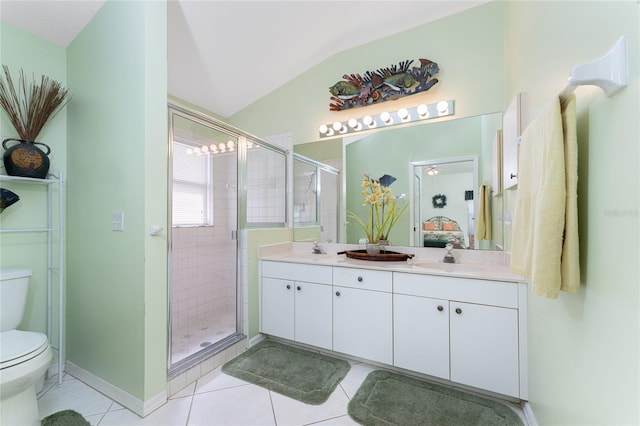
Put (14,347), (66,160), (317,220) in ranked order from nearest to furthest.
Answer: (14,347) < (66,160) < (317,220)

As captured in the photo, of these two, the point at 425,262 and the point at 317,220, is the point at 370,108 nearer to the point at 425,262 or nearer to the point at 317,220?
the point at 317,220

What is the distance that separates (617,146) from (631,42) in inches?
9.3

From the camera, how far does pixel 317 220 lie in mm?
2809

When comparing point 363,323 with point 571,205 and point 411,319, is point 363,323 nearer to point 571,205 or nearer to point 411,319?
point 411,319

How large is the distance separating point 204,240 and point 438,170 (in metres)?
Result: 2.20

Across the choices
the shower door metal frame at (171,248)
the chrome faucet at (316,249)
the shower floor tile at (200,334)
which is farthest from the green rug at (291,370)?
the chrome faucet at (316,249)

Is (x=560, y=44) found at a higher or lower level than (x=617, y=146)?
higher

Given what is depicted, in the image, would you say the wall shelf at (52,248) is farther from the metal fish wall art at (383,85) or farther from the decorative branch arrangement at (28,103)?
the metal fish wall art at (383,85)

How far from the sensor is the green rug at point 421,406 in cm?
146

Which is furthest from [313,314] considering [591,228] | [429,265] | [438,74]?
[438,74]

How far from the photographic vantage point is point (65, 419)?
1471 millimetres

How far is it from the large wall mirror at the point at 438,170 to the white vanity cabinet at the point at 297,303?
637 mm

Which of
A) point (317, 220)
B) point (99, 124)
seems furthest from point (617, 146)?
point (99, 124)

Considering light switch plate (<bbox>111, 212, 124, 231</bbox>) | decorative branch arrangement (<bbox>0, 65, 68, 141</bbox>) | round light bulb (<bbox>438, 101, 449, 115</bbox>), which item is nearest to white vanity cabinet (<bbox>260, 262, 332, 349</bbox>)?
light switch plate (<bbox>111, 212, 124, 231</bbox>)
